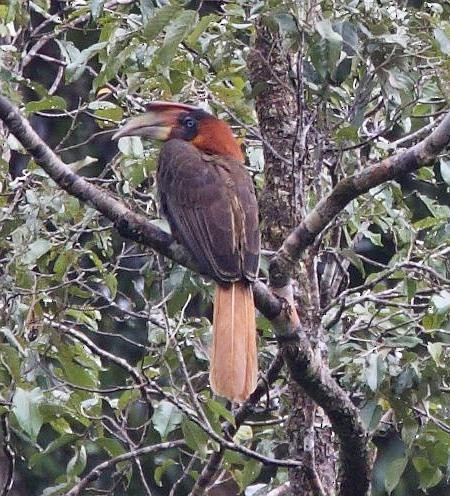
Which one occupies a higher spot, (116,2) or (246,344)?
(116,2)

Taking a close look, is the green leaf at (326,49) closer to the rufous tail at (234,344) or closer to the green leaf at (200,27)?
the green leaf at (200,27)

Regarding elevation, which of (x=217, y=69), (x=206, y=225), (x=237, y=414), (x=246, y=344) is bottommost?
(x=237, y=414)

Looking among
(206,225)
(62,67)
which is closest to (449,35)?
(206,225)

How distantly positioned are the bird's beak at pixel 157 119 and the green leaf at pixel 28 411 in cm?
93

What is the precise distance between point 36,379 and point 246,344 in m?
0.55

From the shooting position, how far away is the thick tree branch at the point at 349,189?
2.51m

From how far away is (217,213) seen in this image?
3.41m

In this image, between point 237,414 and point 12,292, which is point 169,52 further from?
point 237,414

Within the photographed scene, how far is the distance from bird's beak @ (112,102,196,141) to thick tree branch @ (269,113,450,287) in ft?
2.74

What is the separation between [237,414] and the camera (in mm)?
3271

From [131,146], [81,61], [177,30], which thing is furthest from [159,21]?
[131,146]

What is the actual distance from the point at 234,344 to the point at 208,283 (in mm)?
289

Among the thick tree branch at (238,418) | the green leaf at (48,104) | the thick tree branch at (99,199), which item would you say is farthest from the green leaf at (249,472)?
the green leaf at (48,104)

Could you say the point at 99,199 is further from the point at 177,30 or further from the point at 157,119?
the point at 157,119
